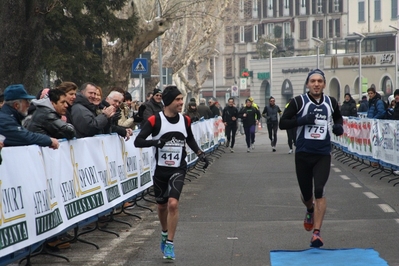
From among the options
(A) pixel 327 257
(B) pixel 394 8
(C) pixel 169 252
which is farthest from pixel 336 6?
(C) pixel 169 252

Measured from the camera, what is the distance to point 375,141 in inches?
848

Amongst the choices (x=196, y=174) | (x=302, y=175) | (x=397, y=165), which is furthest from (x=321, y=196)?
(x=196, y=174)

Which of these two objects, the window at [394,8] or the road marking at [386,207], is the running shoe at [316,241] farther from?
the window at [394,8]

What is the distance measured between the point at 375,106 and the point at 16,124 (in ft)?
50.9

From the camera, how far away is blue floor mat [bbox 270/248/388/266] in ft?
29.3

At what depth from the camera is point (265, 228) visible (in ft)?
38.4

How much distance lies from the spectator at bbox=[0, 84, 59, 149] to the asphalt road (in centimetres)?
121

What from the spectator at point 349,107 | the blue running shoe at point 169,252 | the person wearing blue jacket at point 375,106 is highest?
the person wearing blue jacket at point 375,106

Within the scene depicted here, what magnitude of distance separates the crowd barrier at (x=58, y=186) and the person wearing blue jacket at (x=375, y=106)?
1042cm

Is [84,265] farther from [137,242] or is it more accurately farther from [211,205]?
[211,205]

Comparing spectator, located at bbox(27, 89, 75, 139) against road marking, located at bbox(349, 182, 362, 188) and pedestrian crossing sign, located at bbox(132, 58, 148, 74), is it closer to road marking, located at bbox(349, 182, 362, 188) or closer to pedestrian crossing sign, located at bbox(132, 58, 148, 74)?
road marking, located at bbox(349, 182, 362, 188)

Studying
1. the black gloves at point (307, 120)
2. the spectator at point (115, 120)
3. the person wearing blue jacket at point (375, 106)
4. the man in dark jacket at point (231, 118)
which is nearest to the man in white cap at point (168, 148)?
the black gloves at point (307, 120)

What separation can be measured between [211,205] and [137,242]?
13.0 feet

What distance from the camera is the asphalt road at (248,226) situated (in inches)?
380
